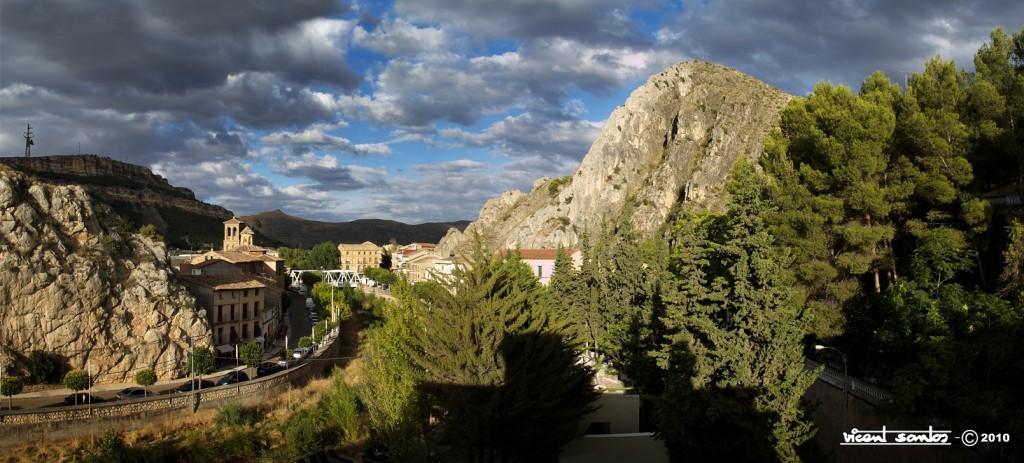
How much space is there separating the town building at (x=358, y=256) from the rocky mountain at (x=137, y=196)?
25219 mm

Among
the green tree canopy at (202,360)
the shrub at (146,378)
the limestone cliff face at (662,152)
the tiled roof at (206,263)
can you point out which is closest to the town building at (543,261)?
the limestone cliff face at (662,152)

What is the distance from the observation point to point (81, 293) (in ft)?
117

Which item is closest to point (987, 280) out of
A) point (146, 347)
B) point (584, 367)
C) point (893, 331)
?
point (893, 331)

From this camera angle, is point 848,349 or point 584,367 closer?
point 584,367

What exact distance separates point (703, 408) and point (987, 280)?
48.6 feet

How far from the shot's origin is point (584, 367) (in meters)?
19.1

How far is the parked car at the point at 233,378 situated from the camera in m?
34.8

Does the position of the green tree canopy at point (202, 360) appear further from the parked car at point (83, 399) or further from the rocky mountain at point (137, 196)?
the rocky mountain at point (137, 196)

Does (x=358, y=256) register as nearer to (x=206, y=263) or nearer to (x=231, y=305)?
(x=206, y=263)

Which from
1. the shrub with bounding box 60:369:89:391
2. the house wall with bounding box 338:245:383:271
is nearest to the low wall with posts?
the shrub with bounding box 60:369:89:391

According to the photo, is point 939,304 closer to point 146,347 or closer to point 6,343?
point 146,347

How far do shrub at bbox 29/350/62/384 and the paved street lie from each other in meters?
19.5

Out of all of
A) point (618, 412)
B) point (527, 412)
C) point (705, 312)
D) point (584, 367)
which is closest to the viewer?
point (527, 412)

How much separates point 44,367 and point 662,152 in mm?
100571
